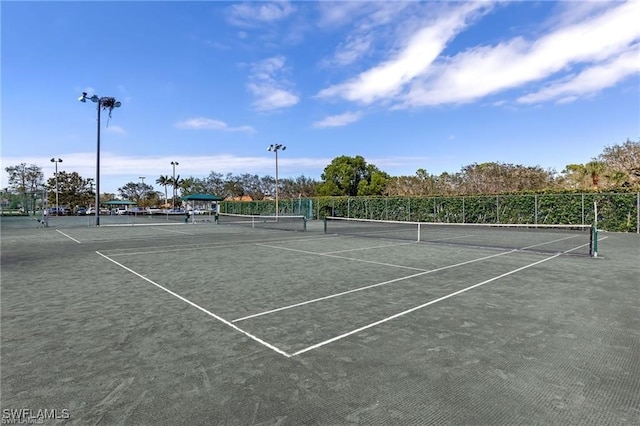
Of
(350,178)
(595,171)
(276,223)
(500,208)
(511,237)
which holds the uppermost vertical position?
(350,178)

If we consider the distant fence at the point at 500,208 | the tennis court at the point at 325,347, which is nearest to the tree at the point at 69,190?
the distant fence at the point at 500,208

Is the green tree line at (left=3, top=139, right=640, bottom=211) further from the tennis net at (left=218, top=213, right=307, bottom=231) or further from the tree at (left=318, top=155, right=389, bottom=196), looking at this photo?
the tennis net at (left=218, top=213, right=307, bottom=231)

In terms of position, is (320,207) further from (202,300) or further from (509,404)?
(509,404)

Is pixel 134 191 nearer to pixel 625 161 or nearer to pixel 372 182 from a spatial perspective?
pixel 372 182

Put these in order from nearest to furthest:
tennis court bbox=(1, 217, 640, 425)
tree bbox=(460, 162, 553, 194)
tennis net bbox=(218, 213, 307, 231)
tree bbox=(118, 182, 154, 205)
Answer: tennis court bbox=(1, 217, 640, 425), tennis net bbox=(218, 213, 307, 231), tree bbox=(460, 162, 553, 194), tree bbox=(118, 182, 154, 205)

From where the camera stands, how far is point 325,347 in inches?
152

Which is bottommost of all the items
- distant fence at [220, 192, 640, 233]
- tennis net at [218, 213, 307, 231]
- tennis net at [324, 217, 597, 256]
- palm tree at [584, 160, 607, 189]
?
tennis net at [218, 213, 307, 231]

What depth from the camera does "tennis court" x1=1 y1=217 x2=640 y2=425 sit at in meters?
2.72

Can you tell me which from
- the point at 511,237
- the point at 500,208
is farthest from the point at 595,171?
the point at 511,237

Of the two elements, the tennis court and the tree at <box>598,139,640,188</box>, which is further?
the tree at <box>598,139,640,188</box>

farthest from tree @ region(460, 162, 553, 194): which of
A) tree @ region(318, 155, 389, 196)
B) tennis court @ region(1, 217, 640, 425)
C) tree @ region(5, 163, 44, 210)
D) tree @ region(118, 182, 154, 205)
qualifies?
tree @ region(118, 182, 154, 205)

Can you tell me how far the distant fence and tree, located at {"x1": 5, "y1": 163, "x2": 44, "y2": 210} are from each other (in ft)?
172

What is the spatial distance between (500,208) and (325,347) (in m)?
25.8

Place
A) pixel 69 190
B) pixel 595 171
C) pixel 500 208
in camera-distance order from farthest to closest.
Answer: pixel 69 190
pixel 500 208
pixel 595 171
